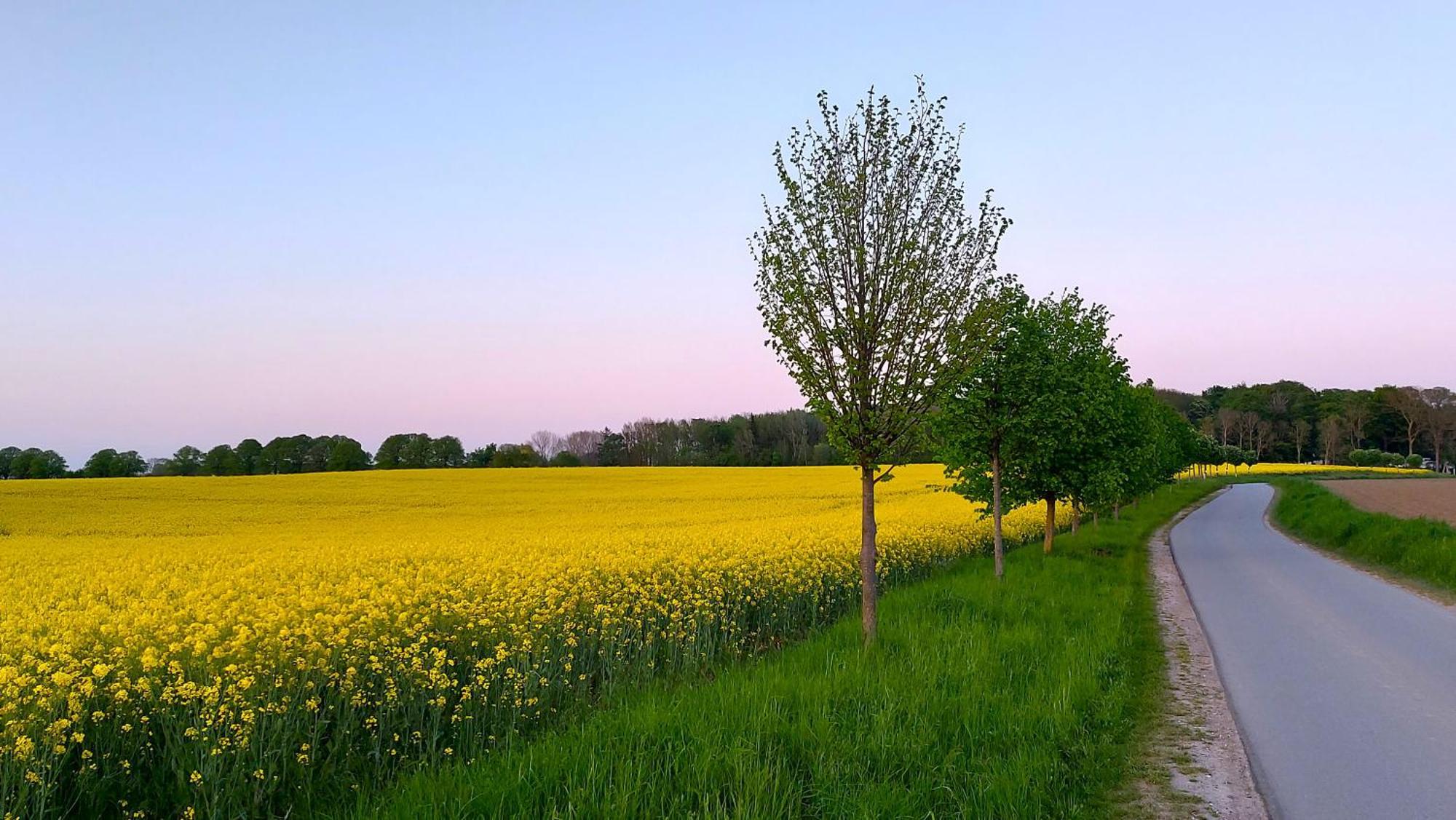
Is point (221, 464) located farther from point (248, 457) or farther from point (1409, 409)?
point (1409, 409)

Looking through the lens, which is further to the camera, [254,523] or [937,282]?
[254,523]

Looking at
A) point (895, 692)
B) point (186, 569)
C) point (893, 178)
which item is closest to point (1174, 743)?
point (895, 692)

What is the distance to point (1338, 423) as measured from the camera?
117312 mm

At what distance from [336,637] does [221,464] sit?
58.0 metres

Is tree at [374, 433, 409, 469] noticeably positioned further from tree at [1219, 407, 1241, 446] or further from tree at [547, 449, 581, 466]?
tree at [1219, 407, 1241, 446]

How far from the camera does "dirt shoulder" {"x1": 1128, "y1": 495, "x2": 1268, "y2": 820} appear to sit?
5.02 m

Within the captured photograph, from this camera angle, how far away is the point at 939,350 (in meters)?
8.82

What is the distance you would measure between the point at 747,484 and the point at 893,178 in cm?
3421

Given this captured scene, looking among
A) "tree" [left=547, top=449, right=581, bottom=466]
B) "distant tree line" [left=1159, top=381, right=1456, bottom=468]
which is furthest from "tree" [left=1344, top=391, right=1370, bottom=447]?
"tree" [left=547, top=449, right=581, bottom=466]

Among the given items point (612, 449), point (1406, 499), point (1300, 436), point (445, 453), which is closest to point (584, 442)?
point (612, 449)

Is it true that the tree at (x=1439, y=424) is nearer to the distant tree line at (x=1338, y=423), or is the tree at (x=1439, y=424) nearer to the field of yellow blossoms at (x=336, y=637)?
the distant tree line at (x=1338, y=423)

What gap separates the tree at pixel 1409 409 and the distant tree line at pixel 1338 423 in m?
0.11

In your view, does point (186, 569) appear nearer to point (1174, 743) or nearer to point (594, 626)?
point (594, 626)

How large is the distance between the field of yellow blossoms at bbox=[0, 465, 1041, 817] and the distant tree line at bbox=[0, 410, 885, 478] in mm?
15241
